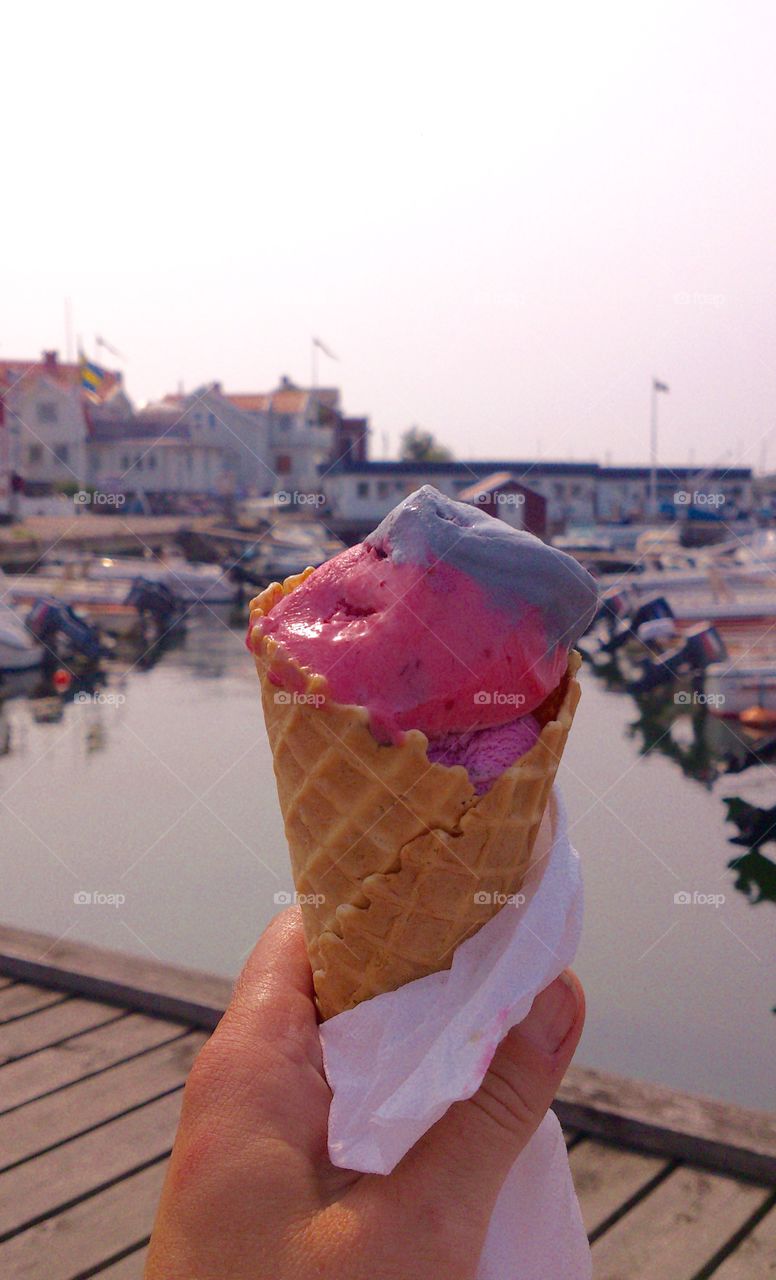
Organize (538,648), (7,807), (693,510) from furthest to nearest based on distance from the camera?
(693,510), (7,807), (538,648)

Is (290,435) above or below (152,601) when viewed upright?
above

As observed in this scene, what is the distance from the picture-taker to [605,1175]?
2170 millimetres

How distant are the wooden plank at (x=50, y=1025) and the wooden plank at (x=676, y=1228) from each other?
4.54 ft

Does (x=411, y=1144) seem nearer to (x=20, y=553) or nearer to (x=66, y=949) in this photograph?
(x=66, y=949)

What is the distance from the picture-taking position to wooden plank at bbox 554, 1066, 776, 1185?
215 cm

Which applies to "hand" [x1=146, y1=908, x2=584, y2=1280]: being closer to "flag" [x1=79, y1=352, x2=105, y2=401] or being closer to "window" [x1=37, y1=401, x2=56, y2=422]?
"flag" [x1=79, y1=352, x2=105, y2=401]

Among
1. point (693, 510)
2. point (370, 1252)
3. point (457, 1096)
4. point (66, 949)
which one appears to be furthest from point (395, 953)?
point (693, 510)

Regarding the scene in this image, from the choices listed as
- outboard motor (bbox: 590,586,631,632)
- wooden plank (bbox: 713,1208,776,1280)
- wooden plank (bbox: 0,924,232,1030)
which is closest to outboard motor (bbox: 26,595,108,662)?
outboard motor (bbox: 590,586,631,632)

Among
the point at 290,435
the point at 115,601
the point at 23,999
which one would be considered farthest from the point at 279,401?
the point at 23,999

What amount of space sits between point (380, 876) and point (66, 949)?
2085mm

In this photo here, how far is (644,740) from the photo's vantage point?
1199 centimetres

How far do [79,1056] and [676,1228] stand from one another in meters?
1.40

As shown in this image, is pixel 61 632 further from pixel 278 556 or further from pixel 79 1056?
pixel 79 1056

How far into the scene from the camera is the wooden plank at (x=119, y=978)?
2744 mm
